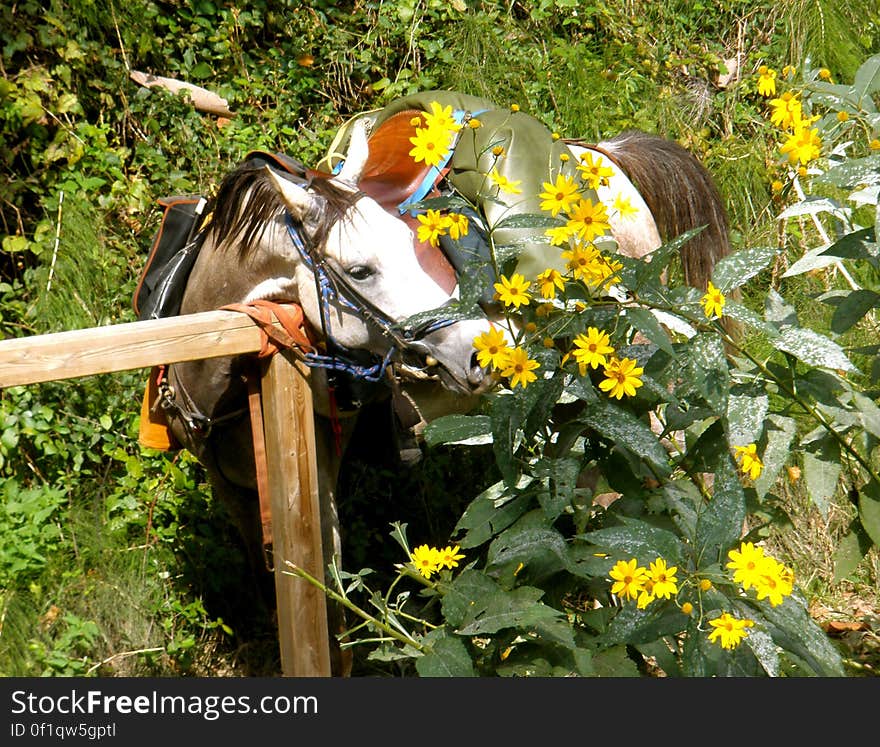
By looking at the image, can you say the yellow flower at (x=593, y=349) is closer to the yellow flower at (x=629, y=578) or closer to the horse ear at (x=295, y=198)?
the yellow flower at (x=629, y=578)

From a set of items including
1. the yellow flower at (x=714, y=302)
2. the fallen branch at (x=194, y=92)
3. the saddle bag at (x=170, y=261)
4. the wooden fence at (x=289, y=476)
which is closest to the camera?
the yellow flower at (x=714, y=302)

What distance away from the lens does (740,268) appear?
1.81 meters

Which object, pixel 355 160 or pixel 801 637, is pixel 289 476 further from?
pixel 801 637

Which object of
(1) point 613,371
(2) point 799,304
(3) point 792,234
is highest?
(3) point 792,234

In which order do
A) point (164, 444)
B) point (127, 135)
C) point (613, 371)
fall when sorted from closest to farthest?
point (613, 371)
point (164, 444)
point (127, 135)

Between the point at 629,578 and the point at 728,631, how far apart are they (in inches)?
6.9

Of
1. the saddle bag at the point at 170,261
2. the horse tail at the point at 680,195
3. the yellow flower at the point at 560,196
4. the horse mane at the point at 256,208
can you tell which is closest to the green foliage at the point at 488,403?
the yellow flower at the point at 560,196

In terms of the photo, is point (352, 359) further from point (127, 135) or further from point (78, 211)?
point (127, 135)

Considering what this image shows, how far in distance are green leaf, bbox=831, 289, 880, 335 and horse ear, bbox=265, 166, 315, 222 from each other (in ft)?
4.81

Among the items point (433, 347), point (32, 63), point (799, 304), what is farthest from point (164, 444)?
point (799, 304)

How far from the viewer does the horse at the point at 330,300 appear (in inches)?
110

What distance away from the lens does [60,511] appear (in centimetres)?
400

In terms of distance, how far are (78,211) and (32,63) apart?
766 millimetres

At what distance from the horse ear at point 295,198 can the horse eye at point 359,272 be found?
0.20 metres
